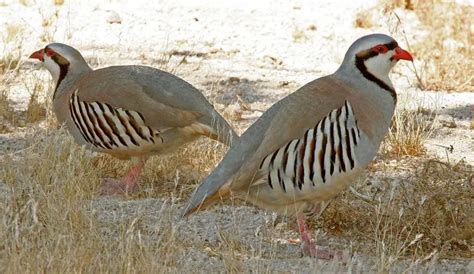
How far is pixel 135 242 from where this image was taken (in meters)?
5.16

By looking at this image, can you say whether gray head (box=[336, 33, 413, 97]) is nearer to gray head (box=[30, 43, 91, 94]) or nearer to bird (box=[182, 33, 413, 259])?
bird (box=[182, 33, 413, 259])

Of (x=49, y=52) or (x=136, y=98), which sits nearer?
(x=136, y=98)

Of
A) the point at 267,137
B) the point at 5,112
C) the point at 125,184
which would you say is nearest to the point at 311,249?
the point at 267,137

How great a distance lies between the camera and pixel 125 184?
6.87 metres

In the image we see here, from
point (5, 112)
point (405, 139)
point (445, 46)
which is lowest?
point (5, 112)

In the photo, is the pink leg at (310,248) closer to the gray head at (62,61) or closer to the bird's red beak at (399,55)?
the bird's red beak at (399,55)

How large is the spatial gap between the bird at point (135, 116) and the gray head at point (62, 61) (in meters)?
0.27

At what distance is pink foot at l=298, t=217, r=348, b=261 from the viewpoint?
566cm

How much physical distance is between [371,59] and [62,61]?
8.23 ft

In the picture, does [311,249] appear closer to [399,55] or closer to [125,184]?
[399,55]

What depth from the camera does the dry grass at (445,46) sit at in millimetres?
9789

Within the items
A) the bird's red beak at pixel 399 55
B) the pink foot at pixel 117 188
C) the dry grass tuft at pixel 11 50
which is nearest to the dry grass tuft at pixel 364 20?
the dry grass tuft at pixel 11 50


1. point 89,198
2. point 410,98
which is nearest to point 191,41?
point 410,98

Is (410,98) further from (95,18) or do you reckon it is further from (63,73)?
(95,18)
